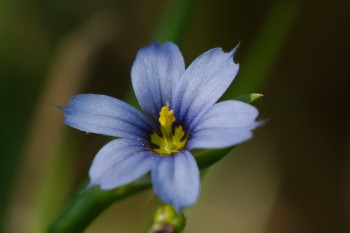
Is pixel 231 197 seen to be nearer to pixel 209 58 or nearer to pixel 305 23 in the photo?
pixel 305 23

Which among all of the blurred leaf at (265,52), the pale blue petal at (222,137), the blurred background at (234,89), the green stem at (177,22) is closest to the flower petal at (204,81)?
the pale blue petal at (222,137)

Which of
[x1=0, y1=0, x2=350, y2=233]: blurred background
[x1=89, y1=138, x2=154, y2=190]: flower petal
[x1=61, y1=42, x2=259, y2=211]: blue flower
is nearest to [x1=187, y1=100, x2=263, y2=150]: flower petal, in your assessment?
[x1=61, y1=42, x2=259, y2=211]: blue flower

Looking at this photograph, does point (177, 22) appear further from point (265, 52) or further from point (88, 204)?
point (88, 204)

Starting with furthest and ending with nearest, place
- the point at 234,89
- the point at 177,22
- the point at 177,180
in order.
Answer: the point at 234,89 < the point at 177,22 < the point at 177,180

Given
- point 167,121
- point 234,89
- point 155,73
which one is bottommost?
point 234,89

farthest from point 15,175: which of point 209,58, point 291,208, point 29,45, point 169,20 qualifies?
point 209,58

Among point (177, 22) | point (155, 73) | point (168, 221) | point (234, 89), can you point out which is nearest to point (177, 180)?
→ point (168, 221)

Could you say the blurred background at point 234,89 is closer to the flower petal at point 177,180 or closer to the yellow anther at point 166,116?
the yellow anther at point 166,116
